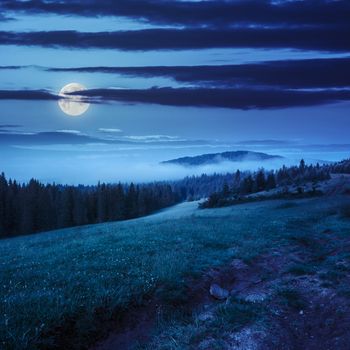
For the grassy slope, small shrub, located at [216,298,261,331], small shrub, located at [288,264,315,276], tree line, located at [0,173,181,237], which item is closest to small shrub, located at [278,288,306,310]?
small shrub, located at [216,298,261,331]

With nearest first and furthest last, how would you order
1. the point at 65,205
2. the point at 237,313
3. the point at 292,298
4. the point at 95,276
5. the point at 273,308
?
the point at 237,313 → the point at 273,308 → the point at 292,298 → the point at 95,276 → the point at 65,205

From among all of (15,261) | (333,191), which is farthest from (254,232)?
(333,191)

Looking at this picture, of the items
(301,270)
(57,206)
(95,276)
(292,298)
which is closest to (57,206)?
(57,206)

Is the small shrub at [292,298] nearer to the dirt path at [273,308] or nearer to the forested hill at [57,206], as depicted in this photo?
the dirt path at [273,308]

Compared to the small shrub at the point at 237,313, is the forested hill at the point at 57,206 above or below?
below

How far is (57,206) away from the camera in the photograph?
319ft

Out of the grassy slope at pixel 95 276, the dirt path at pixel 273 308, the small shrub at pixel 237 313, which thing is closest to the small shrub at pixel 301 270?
the dirt path at pixel 273 308

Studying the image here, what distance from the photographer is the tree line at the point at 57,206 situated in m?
82.7

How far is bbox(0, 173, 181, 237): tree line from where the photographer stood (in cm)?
8269

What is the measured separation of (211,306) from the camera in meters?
11.6

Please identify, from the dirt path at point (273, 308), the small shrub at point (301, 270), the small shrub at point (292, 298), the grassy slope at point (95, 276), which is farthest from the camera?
the small shrub at point (301, 270)

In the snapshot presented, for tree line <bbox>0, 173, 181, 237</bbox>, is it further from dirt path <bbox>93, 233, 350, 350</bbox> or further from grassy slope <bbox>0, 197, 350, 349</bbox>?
dirt path <bbox>93, 233, 350, 350</bbox>

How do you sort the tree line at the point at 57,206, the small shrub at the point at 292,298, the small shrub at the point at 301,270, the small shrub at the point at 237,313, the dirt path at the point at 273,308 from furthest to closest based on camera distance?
the tree line at the point at 57,206 < the small shrub at the point at 301,270 < the small shrub at the point at 292,298 < the small shrub at the point at 237,313 < the dirt path at the point at 273,308

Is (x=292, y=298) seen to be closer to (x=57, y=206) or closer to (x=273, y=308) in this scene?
(x=273, y=308)
